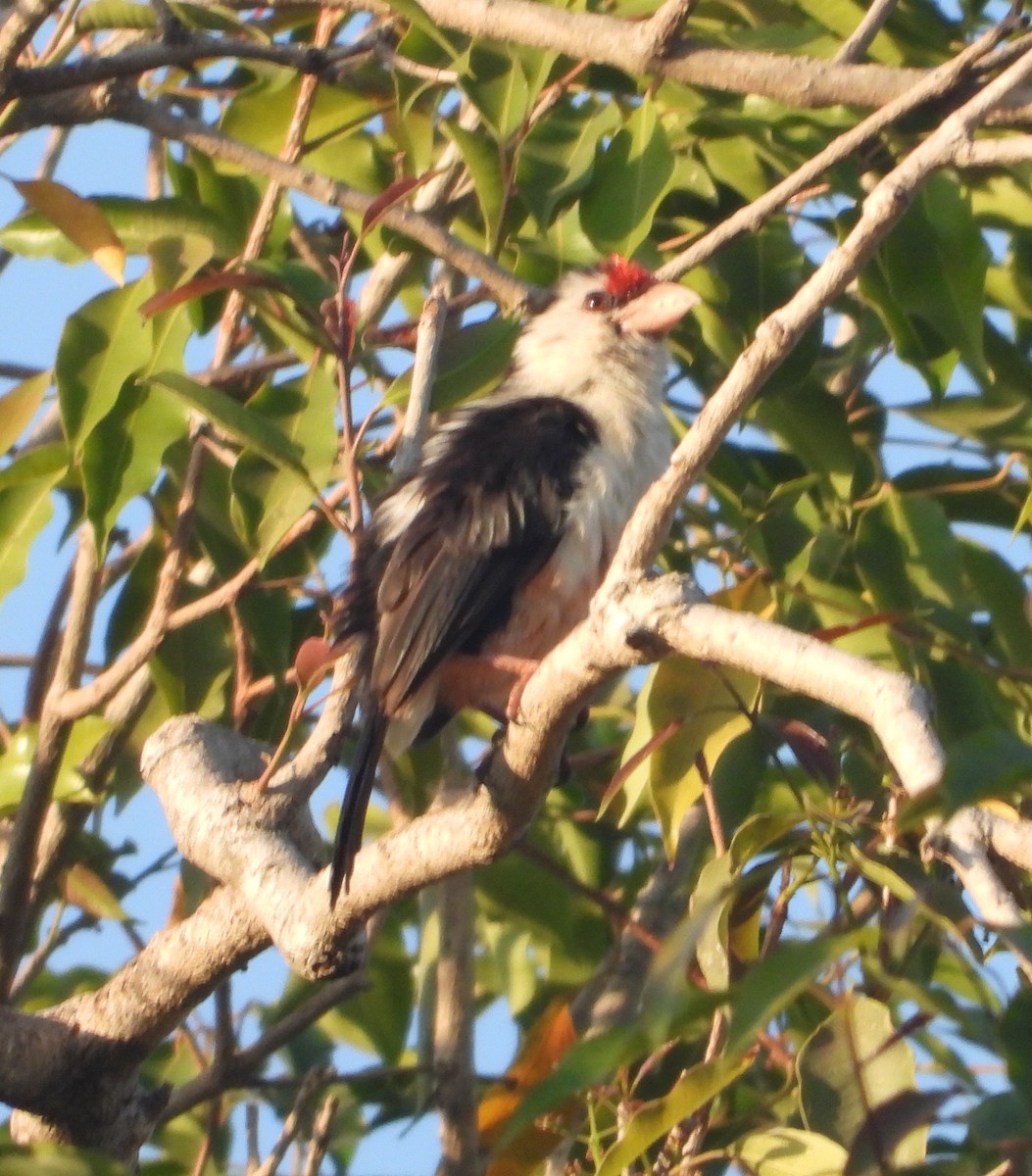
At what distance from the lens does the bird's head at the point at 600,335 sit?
438 centimetres

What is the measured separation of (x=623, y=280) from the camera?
464 cm

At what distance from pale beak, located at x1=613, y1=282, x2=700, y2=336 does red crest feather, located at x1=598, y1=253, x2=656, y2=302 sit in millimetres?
49

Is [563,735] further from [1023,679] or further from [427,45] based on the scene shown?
[427,45]

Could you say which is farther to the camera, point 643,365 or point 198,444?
point 643,365

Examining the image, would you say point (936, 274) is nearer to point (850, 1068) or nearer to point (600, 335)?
point (600, 335)

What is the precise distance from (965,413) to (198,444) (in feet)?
5.75

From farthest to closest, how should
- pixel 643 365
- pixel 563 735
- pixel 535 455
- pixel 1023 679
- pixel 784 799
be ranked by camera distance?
1. pixel 643 365
2. pixel 784 799
3. pixel 535 455
4. pixel 1023 679
5. pixel 563 735

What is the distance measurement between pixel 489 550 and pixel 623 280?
48.5 inches

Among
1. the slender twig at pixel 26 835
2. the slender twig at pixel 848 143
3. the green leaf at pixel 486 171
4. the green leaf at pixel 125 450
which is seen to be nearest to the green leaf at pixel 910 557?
the slender twig at pixel 848 143

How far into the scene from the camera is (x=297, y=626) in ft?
14.7

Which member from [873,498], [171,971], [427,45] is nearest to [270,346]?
[427,45]

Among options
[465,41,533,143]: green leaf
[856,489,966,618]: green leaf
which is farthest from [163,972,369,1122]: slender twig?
[465,41,533,143]: green leaf

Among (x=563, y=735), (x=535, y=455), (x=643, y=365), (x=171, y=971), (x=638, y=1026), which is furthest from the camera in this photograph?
(x=643, y=365)

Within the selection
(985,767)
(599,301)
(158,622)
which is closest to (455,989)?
(158,622)
